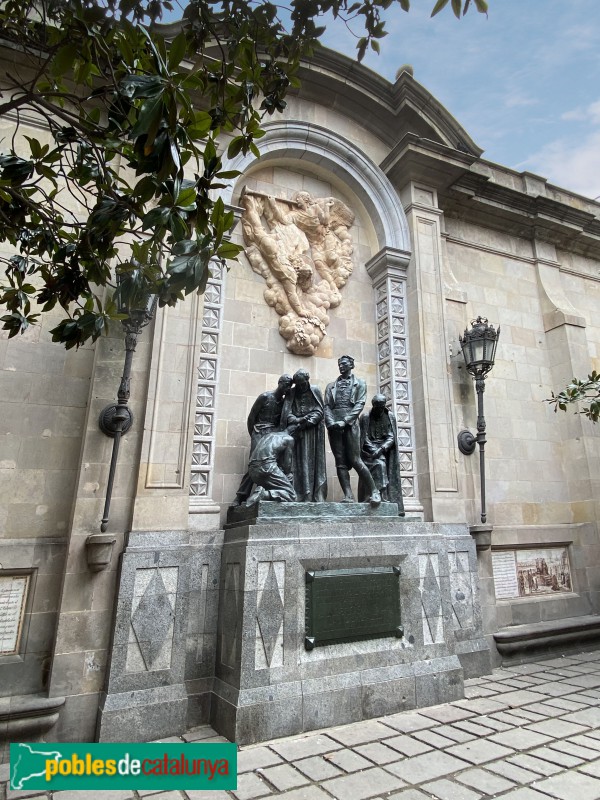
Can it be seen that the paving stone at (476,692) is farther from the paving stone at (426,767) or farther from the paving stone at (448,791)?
the paving stone at (448,791)

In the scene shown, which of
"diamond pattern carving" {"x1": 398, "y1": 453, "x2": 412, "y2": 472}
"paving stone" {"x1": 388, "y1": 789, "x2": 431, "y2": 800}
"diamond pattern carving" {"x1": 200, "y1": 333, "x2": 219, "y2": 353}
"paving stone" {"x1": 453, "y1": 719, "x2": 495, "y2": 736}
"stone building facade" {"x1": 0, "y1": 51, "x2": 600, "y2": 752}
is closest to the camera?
"paving stone" {"x1": 388, "y1": 789, "x2": 431, "y2": 800}

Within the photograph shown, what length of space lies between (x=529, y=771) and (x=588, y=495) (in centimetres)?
615

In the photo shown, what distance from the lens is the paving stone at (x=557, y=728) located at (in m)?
4.86

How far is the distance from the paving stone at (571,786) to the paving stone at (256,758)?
2091 millimetres

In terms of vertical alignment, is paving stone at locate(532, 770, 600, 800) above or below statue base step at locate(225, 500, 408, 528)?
below

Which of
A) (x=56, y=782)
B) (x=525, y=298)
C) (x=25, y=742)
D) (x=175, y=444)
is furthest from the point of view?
(x=525, y=298)

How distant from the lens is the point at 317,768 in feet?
13.9

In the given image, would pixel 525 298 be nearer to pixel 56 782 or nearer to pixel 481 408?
pixel 481 408

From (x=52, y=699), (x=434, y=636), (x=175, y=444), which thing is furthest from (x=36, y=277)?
(x=434, y=636)

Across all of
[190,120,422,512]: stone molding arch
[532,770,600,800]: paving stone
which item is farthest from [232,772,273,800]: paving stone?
[190,120,422,512]: stone molding arch

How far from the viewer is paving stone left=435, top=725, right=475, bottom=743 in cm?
476

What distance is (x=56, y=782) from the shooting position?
4.09 m

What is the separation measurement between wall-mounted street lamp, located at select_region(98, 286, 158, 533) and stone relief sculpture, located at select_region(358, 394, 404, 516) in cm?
310

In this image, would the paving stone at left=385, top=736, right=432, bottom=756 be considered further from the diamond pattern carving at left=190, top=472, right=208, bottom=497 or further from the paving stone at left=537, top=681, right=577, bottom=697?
the diamond pattern carving at left=190, top=472, right=208, bottom=497
